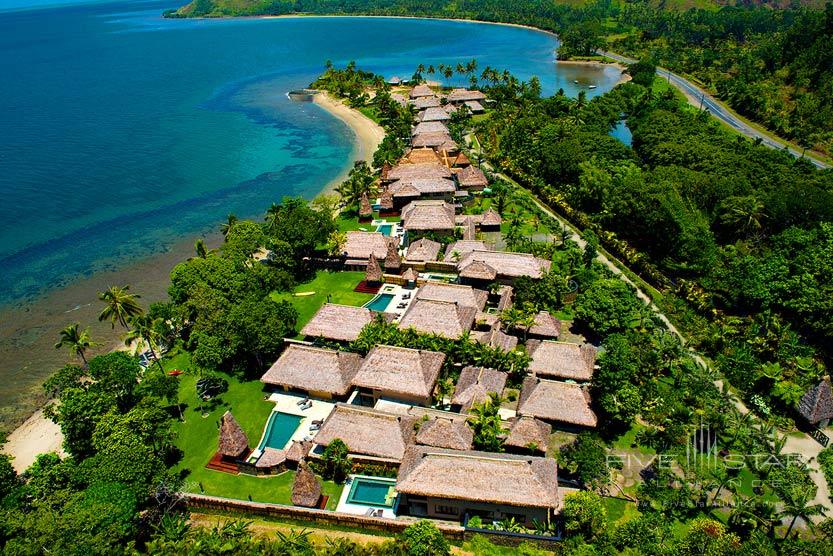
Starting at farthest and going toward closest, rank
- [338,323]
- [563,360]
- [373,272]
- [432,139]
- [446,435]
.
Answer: [432,139]
[373,272]
[338,323]
[563,360]
[446,435]

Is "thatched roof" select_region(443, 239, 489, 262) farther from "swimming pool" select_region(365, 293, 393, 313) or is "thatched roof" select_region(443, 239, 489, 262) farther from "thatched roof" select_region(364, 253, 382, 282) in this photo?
"swimming pool" select_region(365, 293, 393, 313)

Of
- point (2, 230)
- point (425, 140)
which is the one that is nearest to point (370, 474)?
point (425, 140)

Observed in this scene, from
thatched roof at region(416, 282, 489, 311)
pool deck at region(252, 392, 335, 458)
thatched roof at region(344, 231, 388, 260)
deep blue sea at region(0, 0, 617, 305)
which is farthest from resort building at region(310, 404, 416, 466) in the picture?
deep blue sea at region(0, 0, 617, 305)

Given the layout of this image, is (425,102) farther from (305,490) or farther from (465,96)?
(305,490)

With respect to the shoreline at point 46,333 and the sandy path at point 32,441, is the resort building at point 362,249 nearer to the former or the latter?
the shoreline at point 46,333

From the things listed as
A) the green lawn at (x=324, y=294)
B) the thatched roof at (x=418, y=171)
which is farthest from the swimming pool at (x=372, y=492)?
the thatched roof at (x=418, y=171)

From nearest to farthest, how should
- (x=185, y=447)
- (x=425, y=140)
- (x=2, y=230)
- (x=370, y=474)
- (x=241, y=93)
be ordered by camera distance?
(x=370, y=474)
(x=185, y=447)
(x=2, y=230)
(x=425, y=140)
(x=241, y=93)

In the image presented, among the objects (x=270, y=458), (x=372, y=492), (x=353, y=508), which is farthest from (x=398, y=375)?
(x=270, y=458)

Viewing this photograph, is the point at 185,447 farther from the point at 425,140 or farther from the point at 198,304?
the point at 425,140
